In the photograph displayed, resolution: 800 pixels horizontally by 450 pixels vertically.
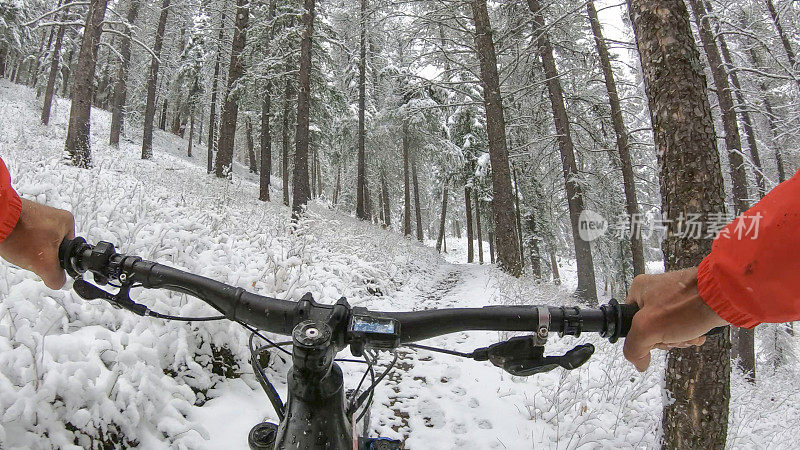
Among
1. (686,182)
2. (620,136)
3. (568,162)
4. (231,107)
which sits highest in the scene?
(231,107)

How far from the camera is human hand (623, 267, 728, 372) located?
117 cm

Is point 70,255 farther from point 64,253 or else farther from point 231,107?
point 231,107

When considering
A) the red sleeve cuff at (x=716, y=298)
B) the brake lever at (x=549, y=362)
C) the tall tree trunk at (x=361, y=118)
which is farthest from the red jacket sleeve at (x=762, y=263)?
the tall tree trunk at (x=361, y=118)

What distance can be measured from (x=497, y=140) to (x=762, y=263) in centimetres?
1113

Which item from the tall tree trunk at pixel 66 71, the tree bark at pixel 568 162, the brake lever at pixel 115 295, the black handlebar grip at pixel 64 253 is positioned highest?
the tall tree trunk at pixel 66 71

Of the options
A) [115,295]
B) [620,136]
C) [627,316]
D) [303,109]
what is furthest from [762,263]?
[620,136]

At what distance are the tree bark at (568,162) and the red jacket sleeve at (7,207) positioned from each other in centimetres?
1328

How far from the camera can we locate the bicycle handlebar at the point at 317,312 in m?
1.31

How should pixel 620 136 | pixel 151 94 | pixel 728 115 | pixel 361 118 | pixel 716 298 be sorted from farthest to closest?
pixel 151 94
pixel 361 118
pixel 620 136
pixel 728 115
pixel 716 298

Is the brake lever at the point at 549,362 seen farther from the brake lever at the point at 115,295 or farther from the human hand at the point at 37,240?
the human hand at the point at 37,240

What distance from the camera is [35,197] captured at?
13.4ft

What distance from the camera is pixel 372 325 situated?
3.89 feet

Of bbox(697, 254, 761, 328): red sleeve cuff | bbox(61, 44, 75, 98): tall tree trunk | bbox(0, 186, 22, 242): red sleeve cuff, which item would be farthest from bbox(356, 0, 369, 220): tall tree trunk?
bbox(61, 44, 75, 98): tall tree trunk

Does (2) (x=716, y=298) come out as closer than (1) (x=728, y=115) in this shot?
Yes
